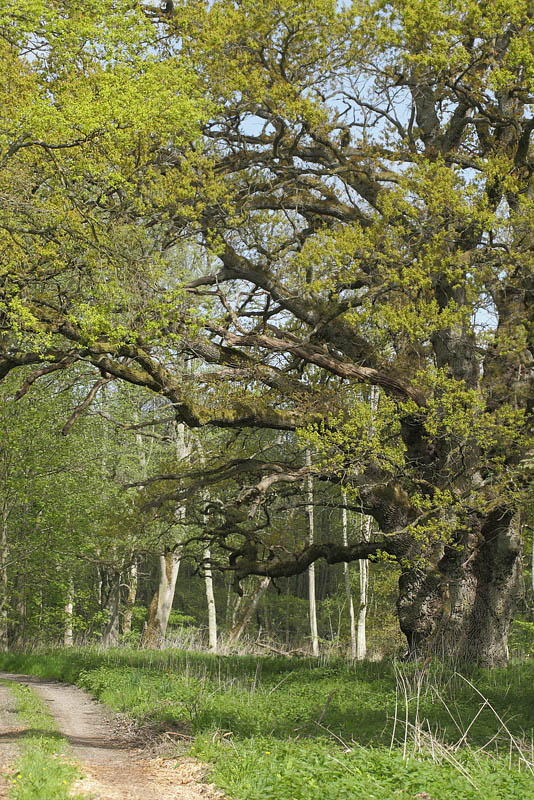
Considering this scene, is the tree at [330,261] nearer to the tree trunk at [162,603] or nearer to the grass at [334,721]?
the grass at [334,721]

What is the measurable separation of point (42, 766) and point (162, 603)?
635 inches

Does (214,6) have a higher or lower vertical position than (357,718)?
higher

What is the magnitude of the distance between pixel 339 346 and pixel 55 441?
9.87 m

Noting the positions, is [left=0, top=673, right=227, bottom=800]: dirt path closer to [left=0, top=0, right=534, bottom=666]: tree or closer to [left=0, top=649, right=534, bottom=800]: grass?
[left=0, top=649, right=534, bottom=800]: grass

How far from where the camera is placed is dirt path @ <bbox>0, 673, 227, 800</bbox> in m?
6.62

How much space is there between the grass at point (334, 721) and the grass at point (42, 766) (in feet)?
4.02

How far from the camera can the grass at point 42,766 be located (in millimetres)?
6004

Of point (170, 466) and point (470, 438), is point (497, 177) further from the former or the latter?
point (170, 466)

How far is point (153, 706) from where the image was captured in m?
9.90

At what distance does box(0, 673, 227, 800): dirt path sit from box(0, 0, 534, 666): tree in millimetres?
4014

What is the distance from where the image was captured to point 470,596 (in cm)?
1285

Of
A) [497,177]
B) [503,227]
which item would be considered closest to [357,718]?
[503,227]

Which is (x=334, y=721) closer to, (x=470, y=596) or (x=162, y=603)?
A: (x=470, y=596)

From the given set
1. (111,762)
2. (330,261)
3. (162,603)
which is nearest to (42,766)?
→ (111,762)
